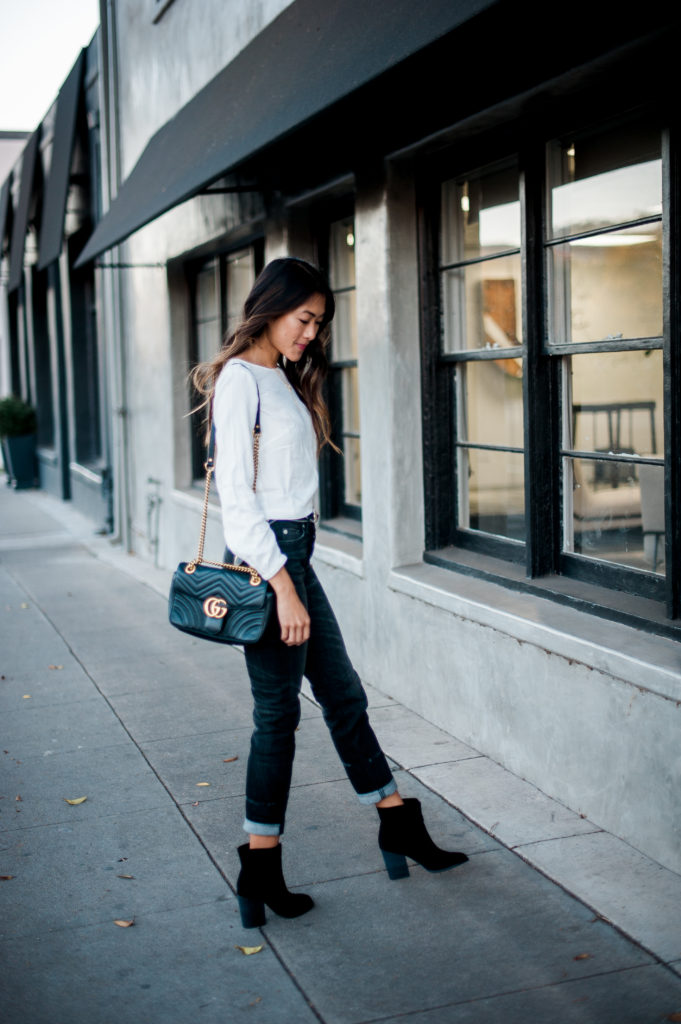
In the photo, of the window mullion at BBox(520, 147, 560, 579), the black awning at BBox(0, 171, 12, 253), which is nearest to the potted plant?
the black awning at BBox(0, 171, 12, 253)

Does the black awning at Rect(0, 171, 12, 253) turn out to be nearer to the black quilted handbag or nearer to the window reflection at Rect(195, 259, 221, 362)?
the window reflection at Rect(195, 259, 221, 362)

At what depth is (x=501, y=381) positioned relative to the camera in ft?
18.3

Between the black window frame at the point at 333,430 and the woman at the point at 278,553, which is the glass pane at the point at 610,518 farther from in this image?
the black window frame at the point at 333,430

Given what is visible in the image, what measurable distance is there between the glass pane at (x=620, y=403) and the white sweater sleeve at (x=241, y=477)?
2.49 m

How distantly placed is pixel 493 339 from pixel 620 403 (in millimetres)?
1527

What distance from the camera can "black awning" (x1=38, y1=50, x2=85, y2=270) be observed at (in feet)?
40.8

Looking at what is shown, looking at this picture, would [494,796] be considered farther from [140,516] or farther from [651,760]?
[140,516]

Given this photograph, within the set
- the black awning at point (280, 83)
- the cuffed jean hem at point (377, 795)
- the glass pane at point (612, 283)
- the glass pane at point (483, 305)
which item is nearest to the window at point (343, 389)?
the black awning at point (280, 83)

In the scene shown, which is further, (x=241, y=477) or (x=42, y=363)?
(x=42, y=363)

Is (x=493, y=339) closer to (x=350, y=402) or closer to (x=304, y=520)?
(x=350, y=402)

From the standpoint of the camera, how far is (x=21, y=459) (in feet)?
63.4

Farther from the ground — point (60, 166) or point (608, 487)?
point (60, 166)

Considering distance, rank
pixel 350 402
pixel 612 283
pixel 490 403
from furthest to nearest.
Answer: pixel 350 402 → pixel 490 403 → pixel 612 283

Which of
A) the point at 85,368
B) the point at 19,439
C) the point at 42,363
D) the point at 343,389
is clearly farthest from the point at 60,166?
the point at 343,389
